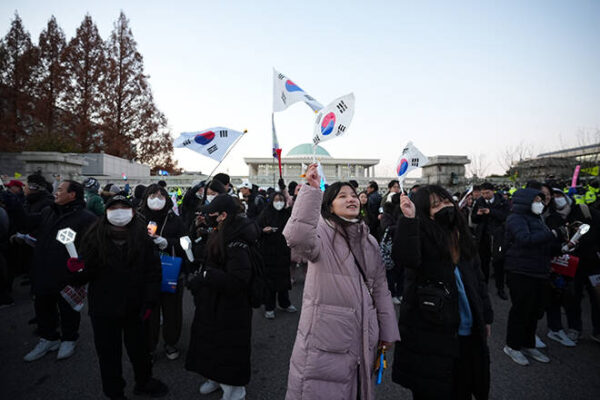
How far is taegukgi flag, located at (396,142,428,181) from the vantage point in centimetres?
372

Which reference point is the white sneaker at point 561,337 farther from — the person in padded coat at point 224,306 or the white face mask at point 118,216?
the white face mask at point 118,216

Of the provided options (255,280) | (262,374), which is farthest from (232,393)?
(255,280)

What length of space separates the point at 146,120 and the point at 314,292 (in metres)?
27.2

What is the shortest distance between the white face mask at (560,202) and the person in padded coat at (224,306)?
463 cm

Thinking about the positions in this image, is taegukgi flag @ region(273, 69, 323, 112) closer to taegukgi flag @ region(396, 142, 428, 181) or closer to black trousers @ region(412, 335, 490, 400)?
taegukgi flag @ region(396, 142, 428, 181)

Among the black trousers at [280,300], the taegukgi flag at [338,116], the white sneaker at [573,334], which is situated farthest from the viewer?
the black trousers at [280,300]

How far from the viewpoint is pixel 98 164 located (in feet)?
60.8

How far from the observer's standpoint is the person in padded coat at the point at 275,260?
208 inches

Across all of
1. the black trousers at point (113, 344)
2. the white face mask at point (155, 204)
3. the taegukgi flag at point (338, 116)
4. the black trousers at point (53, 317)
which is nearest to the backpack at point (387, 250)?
the taegukgi flag at point (338, 116)

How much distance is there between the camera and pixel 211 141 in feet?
15.8

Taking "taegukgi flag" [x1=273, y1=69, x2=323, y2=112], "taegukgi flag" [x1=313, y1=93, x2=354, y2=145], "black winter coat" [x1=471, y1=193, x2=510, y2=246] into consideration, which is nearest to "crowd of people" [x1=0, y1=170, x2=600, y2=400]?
"taegukgi flag" [x1=313, y1=93, x2=354, y2=145]

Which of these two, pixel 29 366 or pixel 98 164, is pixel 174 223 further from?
pixel 98 164

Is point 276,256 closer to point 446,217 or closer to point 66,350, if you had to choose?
point 66,350

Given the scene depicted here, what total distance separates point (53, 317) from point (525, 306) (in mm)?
5927
